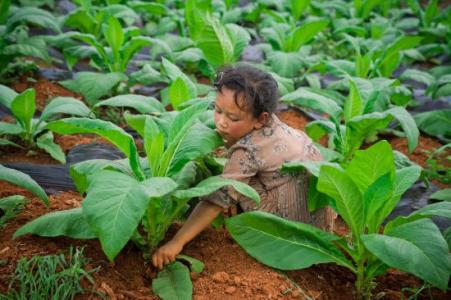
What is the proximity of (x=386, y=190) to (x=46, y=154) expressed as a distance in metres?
2.05

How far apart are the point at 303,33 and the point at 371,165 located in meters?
2.74

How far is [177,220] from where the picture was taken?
2.44 metres

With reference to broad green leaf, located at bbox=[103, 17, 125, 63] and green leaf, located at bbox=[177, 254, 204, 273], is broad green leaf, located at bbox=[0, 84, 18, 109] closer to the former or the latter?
broad green leaf, located at bbox=[103, 17, 125, 63]


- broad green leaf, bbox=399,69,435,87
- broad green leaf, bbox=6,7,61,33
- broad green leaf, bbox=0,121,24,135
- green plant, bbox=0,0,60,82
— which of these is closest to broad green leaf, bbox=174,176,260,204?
broad green leaf, bbox=0,121,24,135

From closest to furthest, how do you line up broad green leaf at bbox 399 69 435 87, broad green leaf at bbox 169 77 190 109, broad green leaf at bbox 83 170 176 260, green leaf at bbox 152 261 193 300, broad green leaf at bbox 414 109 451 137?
1. broad green leaf at bbox 83 170 176 260
2. green leaf at bbox 152 261 193 300
3. broad green leaf at bbox 169 77 190 109
4. broad green leaf at bbox 414 109 451 137
5. broad green leaf at bbox 399 69 435 87

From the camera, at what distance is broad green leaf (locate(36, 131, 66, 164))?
9.89 ft

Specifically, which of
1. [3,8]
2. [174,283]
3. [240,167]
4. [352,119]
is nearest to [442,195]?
[352,119]

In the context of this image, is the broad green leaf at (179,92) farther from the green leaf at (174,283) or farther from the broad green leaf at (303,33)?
the broad green leaf at (303,33)

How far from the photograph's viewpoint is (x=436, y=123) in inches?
148

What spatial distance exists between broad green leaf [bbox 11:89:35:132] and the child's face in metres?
1.19

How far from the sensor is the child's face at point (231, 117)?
229 centimetres

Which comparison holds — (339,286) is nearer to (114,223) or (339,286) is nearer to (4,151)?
(114,223)

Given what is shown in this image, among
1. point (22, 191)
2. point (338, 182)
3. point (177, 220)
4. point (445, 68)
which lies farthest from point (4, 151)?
point (445, 68)

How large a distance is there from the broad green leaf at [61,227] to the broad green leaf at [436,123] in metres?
2.64
